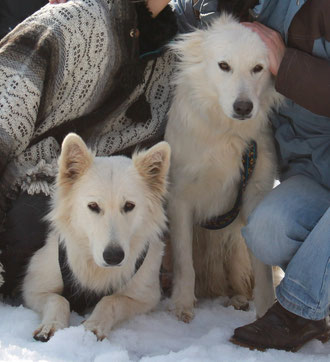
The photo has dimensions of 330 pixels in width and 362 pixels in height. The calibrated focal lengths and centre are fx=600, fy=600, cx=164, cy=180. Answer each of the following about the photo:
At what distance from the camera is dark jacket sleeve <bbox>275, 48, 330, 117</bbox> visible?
2811 millimetres

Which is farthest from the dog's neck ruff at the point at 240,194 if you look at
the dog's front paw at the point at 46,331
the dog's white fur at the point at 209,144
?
the dog's front paw at the point at 46,331

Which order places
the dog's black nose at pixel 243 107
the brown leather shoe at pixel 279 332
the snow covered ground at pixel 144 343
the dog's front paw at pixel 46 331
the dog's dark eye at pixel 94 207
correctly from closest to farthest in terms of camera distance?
the snow covered ground at pixel 144 343 → the dog's front paw at pixel 46 331 → the brown leather shoe at pixel 279 332 → the dog's dark eye at pixel 94 207 → the dog's black nose at pixel 243 107

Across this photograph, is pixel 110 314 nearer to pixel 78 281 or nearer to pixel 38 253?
pixel 78 281

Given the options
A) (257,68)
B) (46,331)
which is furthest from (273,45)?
(46,331)

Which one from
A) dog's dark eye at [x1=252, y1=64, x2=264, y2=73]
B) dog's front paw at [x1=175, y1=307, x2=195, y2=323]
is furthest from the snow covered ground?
dog's dark eye at [x1=252, y1=64, x2=264, y2=73]

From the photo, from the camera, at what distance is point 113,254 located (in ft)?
8.87

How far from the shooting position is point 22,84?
3.12m

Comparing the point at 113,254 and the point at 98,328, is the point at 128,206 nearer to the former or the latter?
the point at 113,254

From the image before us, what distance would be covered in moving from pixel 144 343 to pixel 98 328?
235 millimetres

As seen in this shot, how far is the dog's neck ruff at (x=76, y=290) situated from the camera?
10.2 feet

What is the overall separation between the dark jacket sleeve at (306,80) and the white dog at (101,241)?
67 cm

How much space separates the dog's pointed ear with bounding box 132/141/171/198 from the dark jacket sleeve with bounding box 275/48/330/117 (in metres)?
0.66

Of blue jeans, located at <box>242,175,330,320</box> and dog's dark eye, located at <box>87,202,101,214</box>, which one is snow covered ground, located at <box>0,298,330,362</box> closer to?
blue jeans, located at <box>242,175,330,320</box>

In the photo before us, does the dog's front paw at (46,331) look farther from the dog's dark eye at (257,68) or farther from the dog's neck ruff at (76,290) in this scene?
the dog's dark eye at (257,68)
